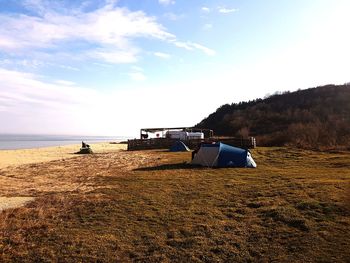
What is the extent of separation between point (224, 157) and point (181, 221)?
13.7 m

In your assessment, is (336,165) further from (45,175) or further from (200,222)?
(45,175)

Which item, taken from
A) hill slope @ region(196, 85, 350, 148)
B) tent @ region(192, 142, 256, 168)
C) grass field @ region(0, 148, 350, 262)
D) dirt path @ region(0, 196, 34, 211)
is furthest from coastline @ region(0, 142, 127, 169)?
hill slope @ region(196, 85, 350, 148)

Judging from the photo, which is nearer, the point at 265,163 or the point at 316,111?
the point at 265,163

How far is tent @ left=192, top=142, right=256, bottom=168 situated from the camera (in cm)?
2355

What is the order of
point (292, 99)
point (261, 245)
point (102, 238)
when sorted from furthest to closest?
point (292, 99) < point (102, 238) < point (261, 245)

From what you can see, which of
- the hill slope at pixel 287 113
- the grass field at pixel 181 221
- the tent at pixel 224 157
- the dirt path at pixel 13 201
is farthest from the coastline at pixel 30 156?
the hill slope at pixel 287 113

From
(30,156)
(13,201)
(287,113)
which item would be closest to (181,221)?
(13,201)

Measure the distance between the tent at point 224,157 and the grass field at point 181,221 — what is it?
5.94 meters

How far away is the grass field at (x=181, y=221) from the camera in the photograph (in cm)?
812

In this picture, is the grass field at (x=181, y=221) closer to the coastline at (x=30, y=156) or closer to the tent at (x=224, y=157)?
the tent at (x=224, y=157)

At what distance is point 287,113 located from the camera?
8725 centimetres

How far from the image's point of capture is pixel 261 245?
853cm

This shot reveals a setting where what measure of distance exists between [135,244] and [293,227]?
162 inches

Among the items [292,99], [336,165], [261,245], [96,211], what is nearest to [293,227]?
[261,245]
